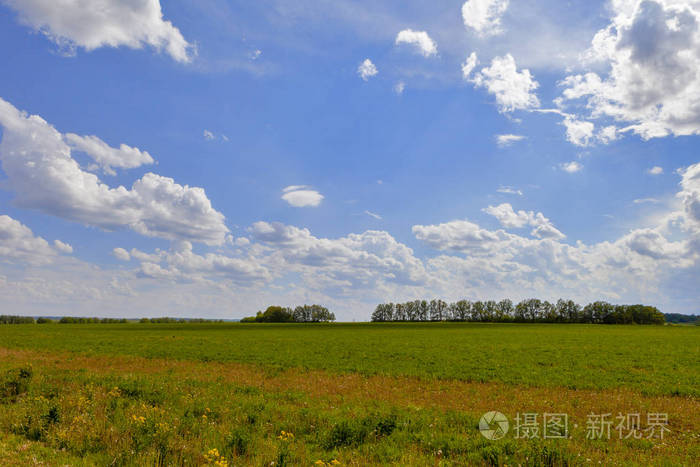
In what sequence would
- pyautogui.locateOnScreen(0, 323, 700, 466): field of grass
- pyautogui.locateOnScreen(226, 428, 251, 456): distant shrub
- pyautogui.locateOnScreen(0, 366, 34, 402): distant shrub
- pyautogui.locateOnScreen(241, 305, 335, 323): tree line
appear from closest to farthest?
pyautogui.locateOnScreen(0, 323, 700, 466): field of grass < pyautogui.locateOnScreen(226, 428, 251, 456): distant shrub < pyautogui.locateOnScreen(0, 366, 34, 402): distant shrub < pyautogui.locateOnScreen(241, 305, 335, 323): tree line

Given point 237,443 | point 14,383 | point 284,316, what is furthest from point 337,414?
point 284,316

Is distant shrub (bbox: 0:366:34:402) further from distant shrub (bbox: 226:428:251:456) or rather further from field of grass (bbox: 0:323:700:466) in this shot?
distant shrub (bbox: 226:428:251:456)

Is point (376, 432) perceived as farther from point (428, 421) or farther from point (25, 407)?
point (25, 407)

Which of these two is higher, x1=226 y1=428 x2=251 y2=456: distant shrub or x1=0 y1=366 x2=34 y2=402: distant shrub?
x1=226 y1=428 x2=251 y2=456: distant shrub

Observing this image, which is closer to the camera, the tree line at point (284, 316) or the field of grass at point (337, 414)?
the field of grass at point (337, 414)

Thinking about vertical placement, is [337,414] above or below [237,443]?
below

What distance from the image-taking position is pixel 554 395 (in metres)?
16.9

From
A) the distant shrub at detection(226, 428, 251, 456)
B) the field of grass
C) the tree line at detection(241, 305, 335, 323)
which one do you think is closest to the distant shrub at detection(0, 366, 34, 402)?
the field of grass

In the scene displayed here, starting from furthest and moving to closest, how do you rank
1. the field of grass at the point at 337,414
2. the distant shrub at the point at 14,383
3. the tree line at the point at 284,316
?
1. the tree line at the point at 284,316
2. the distant shrub at the point at 14,383
3. the field of grass at the point at 337,414

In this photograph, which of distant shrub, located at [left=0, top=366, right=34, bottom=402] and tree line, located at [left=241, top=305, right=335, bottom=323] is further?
tree line, located at [left=241, top=305, right=335, bottom=323]

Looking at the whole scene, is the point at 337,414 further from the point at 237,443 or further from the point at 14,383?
the point at 14,383

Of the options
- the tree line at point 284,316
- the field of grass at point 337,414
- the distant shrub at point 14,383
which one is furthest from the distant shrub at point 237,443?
the tree line at point 284,316

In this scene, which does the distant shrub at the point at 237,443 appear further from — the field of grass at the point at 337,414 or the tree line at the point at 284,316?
the tree line at the point at 284,316

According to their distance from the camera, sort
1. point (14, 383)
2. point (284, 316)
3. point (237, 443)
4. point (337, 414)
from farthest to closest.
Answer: point (284, 316) → point (14, 383) → point (337, 414) → point (237, 443)
